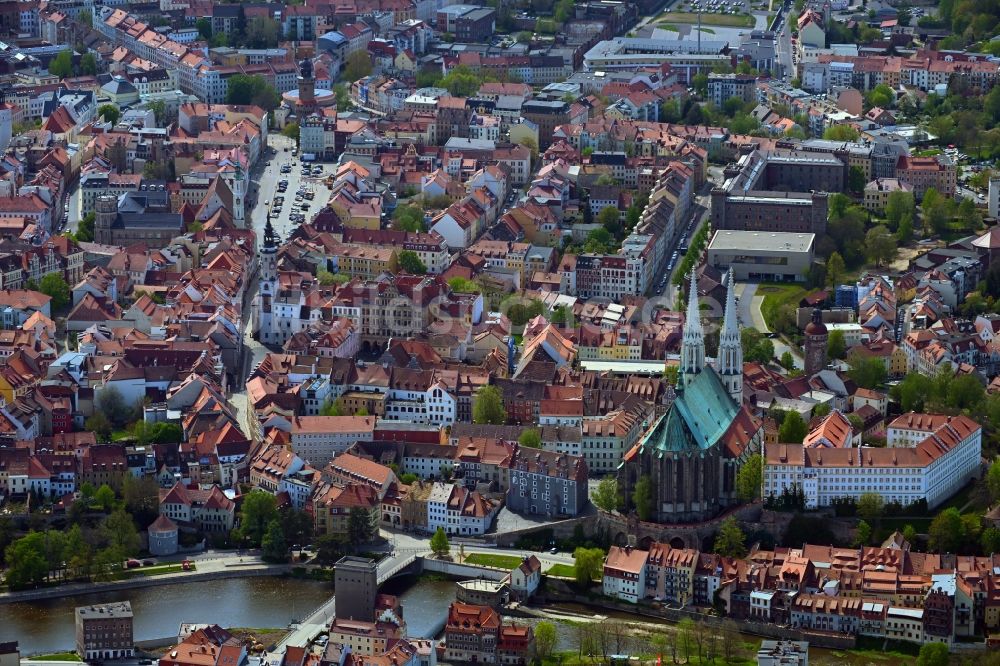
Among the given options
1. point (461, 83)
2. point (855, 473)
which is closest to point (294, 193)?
point (461, 83)

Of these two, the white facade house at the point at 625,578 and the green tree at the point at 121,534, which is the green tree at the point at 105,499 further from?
the white facade house at the point at 625,578

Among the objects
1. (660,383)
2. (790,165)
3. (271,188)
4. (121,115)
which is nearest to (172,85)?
(121,115)

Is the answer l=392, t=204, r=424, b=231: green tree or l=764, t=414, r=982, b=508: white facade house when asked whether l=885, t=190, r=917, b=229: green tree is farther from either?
l=764, t=414, r=982, b=508: white facade house

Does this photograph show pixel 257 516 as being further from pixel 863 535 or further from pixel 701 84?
pixel 701 84

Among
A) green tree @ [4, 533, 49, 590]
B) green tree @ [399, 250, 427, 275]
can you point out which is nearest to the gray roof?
green tree @ [399, 250, 427, 275]

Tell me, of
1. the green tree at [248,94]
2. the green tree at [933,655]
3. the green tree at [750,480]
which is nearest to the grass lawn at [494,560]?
the green tree at [750,480]
